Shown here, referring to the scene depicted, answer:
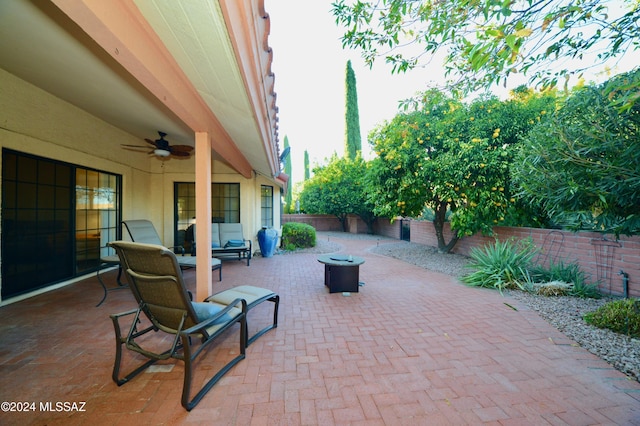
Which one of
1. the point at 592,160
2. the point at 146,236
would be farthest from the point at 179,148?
the point at 592,160

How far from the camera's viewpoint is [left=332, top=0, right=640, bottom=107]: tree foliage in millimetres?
2207

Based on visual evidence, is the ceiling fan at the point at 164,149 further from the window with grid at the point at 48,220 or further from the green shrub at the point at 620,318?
the green shrub at the point at 620,318

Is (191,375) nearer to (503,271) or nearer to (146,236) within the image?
(146,236)

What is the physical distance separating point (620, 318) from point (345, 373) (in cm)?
340

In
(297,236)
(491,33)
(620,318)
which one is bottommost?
(620,318)

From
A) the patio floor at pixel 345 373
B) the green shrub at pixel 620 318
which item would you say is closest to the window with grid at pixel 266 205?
the patio floor at pixel 345 373

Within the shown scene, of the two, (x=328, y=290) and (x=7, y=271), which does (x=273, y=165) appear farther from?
(x=7, y=271)

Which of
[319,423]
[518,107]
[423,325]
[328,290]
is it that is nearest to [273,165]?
[328,290]

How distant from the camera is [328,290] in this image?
453cm

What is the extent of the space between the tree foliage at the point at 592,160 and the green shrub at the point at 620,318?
35.8 inches

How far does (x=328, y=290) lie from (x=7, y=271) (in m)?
4.76

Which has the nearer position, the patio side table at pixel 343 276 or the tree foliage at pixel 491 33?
the tree foliage at pixel 491 33

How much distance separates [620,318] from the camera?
299 cm

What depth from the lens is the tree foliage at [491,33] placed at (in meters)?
2.21
